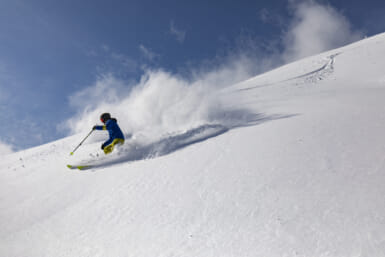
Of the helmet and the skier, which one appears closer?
the skier

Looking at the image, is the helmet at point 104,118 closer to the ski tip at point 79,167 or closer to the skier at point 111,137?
the skier at point 111,137

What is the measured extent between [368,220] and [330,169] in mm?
1547

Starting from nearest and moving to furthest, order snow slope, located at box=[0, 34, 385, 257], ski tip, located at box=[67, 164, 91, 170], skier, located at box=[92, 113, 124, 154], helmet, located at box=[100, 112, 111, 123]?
snow slope, located at box=[0, 34, 385, 257]
ski tip, located at box=[67, 164, 91, 170]
skier, located at box=[92, 113, 124, 154]
helmet, located at box=[100, 112, 111, 123]

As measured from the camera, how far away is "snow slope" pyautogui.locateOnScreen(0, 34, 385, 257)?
355 cm

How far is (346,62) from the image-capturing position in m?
22.2

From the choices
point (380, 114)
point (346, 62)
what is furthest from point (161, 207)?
point (346, 62)

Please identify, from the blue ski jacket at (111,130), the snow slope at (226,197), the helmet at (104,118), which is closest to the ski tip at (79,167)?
the snow slope at (226,197)

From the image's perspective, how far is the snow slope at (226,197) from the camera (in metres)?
3.55

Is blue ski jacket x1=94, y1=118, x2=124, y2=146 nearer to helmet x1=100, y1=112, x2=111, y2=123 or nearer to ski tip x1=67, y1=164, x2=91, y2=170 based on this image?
helmet x1=100, y1=112, x2=111, y2=123

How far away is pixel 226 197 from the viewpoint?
4.69 meters

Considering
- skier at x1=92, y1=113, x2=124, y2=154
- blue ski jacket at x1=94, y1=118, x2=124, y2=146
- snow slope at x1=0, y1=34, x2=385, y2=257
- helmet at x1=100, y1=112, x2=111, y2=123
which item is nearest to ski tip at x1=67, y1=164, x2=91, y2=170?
snow slope at x1=0, y1=34, x2=385, y2=257

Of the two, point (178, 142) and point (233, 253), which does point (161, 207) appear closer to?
point (233, 253)

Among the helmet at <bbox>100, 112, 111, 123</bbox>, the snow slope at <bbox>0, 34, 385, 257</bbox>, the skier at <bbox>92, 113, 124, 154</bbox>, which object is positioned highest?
the helmet at <bbox>100, 112, 111, 123</bbox>

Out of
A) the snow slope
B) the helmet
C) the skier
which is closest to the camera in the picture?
the snow slope
